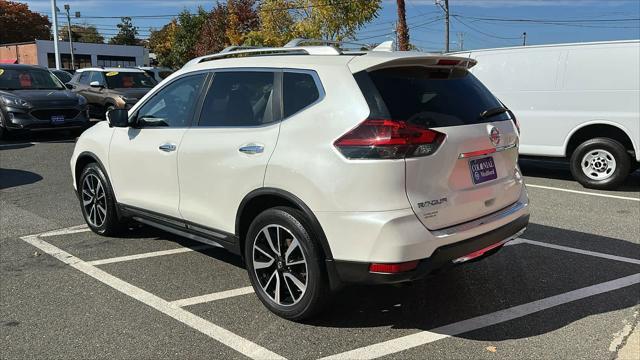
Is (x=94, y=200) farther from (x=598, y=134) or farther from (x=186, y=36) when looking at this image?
(x=186, y=36)

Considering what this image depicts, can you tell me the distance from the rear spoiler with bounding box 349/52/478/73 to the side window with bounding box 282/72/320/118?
30cm

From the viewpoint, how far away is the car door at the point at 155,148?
179 inches

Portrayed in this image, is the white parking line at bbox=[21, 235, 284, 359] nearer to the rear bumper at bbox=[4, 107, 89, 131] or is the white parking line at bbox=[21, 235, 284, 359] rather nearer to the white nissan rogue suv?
the white nissan rogue suv

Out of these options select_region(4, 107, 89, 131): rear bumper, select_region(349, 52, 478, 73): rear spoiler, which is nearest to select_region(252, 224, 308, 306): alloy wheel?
select_region(349, 52, 478, 73): rear spoiler

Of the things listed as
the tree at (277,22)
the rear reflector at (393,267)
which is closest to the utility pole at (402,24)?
the tree at (277,22)

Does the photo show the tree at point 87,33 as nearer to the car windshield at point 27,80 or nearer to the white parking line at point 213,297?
the car windshield at point 27,80

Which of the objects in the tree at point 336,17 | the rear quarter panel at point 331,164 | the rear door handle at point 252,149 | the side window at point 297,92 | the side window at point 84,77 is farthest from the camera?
the tree at point 336,17

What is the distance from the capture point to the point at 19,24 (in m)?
86.2

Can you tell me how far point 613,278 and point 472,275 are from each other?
115 cm

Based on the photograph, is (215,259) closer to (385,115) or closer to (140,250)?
(140,250)

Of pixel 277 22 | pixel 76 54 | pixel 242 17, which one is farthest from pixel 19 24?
pixel 277 22

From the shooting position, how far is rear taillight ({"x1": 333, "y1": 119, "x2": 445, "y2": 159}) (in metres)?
3.21

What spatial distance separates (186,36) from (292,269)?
166ft

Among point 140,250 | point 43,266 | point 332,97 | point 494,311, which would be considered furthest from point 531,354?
point 43,266
